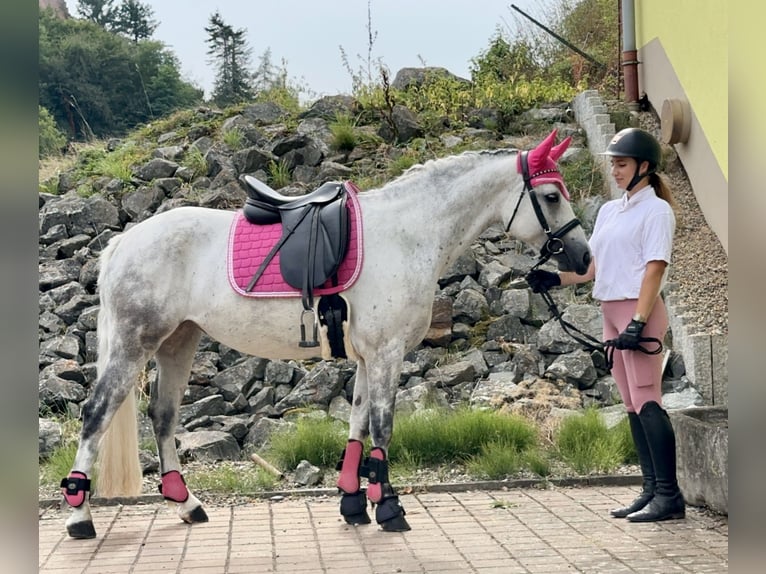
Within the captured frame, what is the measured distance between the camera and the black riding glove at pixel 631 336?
4.55 metres

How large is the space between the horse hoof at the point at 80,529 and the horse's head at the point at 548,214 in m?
2.88

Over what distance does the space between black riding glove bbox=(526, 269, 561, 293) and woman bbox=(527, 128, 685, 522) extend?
24 centimetres

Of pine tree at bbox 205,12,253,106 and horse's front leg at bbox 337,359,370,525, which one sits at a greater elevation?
pine tree at bbox 205,12,253,106

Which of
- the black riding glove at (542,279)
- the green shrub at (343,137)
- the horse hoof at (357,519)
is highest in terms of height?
the green shrub at (343,137)

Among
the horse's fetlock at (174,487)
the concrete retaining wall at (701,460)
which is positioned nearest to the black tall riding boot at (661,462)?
the concrete retaining wall at (701,460)

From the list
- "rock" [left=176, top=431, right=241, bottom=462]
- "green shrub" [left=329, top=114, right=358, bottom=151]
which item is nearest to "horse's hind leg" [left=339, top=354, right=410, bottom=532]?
"rock" [left=176, top=431, right=241, bottom=462]

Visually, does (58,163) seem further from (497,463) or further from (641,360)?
(641,360)

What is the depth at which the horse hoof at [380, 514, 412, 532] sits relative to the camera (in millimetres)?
4707

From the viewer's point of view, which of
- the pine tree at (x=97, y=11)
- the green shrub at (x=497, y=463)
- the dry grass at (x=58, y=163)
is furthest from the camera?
the pine tree at (x=97, y=11)

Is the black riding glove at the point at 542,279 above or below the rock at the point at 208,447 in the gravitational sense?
above

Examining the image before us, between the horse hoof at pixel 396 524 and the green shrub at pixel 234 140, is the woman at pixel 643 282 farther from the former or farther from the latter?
the green shrub at pixel 234 140

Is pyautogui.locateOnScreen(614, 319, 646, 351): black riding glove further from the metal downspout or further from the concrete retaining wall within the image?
the metal downspout
